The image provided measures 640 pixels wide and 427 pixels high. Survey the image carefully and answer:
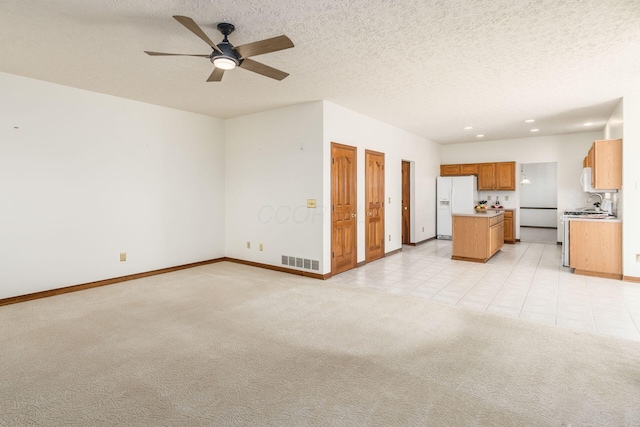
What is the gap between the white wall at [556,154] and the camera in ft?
27.0

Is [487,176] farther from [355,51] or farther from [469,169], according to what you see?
[355,51]

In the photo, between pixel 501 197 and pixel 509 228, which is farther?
pixel 501 197

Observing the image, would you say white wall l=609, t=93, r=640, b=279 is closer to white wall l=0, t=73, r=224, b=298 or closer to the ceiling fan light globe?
the ceiling fan light globe

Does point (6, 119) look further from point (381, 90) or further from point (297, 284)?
point (381, 90)

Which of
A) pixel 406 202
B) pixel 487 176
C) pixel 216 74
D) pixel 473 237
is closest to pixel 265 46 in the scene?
pixel 216 74

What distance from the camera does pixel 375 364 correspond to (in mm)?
2633

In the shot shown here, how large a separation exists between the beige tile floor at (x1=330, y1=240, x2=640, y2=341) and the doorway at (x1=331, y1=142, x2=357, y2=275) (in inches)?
10.9

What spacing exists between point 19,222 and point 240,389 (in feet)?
12.7

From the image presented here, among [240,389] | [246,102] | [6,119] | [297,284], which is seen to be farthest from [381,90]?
[6,119]

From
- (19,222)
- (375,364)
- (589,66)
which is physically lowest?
(375,364)

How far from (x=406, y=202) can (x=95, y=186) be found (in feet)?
21.5

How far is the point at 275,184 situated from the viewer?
5875 millimetres

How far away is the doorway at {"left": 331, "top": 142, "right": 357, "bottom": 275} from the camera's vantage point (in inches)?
217

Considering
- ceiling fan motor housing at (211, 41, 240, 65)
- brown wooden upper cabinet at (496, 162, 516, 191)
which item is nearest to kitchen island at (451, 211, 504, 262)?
brown wooden upper cabinet at (496, 162, 516, 191)
